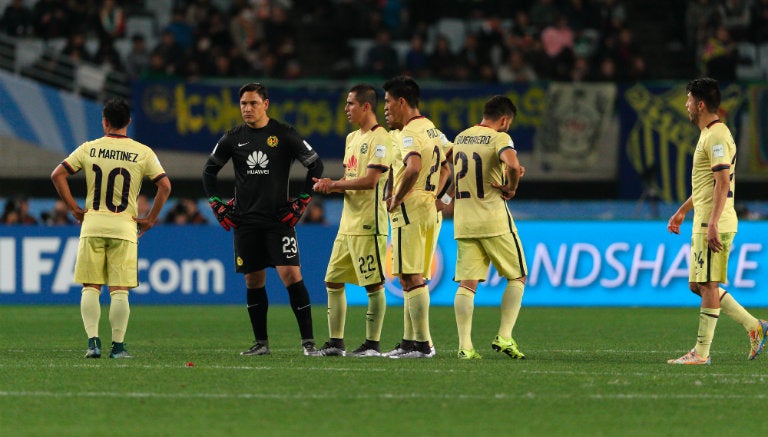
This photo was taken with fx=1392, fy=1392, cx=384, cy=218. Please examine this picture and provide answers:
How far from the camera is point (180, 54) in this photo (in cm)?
2305

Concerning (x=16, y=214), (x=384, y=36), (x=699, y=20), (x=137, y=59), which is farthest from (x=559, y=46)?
(x=16, y=214)

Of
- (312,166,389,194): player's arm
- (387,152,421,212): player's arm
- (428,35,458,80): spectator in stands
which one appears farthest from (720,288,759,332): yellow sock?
(428,35,458,80): spectator in stands

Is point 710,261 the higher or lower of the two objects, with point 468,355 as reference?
higher

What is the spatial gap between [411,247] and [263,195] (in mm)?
1182

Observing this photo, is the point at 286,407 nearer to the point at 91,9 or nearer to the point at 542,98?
the point at 542,98

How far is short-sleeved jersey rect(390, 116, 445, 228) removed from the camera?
10.3m

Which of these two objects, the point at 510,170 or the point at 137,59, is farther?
the point at 137,59

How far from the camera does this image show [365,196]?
10555 mm

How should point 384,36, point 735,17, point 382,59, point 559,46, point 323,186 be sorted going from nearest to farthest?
point 323,186 → point 382,59 → point 384,36 → point 559,46 → point 735,17

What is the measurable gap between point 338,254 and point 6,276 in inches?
354

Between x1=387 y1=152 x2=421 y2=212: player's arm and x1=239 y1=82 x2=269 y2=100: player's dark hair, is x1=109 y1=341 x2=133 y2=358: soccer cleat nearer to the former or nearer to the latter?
x1=239 y1=82 x2=269 y2=100: player's dark hair

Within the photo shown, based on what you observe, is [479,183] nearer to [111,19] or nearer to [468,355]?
[468,355]

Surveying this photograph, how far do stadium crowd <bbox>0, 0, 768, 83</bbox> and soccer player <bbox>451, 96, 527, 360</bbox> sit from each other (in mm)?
12956

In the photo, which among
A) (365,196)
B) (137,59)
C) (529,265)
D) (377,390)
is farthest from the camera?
(137,59)
